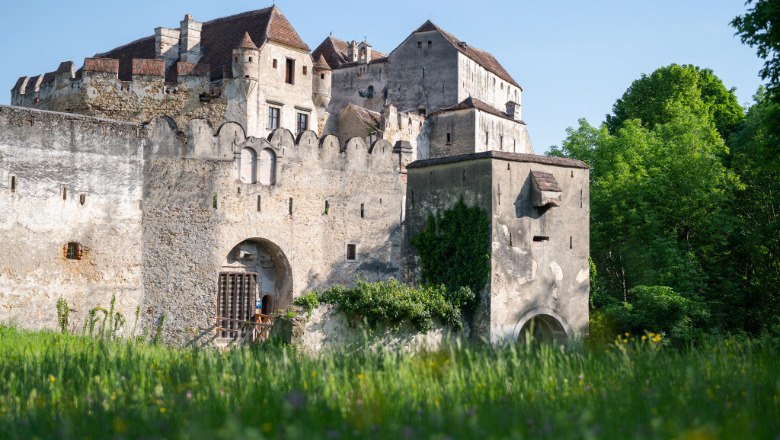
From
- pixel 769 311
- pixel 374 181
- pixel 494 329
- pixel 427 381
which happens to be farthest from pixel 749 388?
pixel 769 311

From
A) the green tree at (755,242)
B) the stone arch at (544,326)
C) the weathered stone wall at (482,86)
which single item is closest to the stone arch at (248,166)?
the stone arch at (544,326)

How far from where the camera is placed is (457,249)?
25.2 metres

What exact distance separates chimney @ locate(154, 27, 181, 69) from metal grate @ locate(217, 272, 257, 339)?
49.3 feet

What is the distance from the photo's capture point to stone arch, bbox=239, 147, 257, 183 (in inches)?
1027

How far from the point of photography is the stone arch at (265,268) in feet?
87.2

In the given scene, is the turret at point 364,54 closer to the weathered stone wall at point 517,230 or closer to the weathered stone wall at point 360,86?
the weathered stone wall at point 360,86

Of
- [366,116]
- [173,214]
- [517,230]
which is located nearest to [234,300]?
[173,214]

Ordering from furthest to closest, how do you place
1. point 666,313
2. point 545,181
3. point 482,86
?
point 482,86, point 666,313, point 545,181

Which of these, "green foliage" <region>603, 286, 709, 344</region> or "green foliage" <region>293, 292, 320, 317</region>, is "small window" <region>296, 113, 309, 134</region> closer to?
"green foliage" <region>603, 286, 709, 344</region>

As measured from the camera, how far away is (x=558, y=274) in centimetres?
2586

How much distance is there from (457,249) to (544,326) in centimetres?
344

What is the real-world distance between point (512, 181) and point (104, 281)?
35.5 ft

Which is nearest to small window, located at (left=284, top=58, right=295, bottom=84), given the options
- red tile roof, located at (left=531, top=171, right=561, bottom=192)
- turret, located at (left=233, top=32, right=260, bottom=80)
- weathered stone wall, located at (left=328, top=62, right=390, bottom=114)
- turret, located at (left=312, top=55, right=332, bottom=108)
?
turret, located at (left=312, top=55, right=332, bottom=108)

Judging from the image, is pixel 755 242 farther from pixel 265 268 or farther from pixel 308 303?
pixel 308 303
